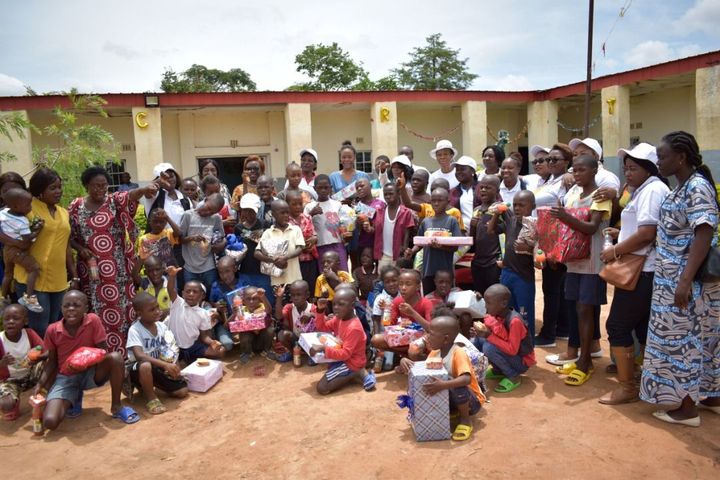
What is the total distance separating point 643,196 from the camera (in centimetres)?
365

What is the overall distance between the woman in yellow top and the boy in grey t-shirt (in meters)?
1.11

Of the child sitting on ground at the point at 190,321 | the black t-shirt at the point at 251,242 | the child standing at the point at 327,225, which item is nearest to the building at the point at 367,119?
the child standing at the point at 327,225

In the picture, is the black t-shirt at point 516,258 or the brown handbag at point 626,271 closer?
the brown handbag at point 626,271

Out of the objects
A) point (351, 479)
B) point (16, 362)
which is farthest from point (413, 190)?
point (16, 362)

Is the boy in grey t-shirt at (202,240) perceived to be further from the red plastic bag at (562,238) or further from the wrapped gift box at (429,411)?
the red plastic bag at (562,238)

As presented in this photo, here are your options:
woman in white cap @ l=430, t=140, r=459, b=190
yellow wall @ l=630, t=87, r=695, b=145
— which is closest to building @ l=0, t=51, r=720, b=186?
yellow wall @ l=630, t=87, r=695, b=145

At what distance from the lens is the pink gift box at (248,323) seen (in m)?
5.27

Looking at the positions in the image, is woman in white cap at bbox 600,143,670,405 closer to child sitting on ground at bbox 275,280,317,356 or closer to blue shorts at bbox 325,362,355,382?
blue shorts at bbox 325,362,355,382

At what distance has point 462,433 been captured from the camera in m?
3.56

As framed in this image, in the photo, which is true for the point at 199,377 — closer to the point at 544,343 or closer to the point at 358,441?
the point at 358,441

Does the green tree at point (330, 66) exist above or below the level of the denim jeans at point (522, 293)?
above

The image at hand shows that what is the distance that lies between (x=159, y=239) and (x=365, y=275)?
2106 mm

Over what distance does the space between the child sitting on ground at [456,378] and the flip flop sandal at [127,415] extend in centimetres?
231

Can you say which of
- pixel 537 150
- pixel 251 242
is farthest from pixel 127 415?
pixel 537 150
